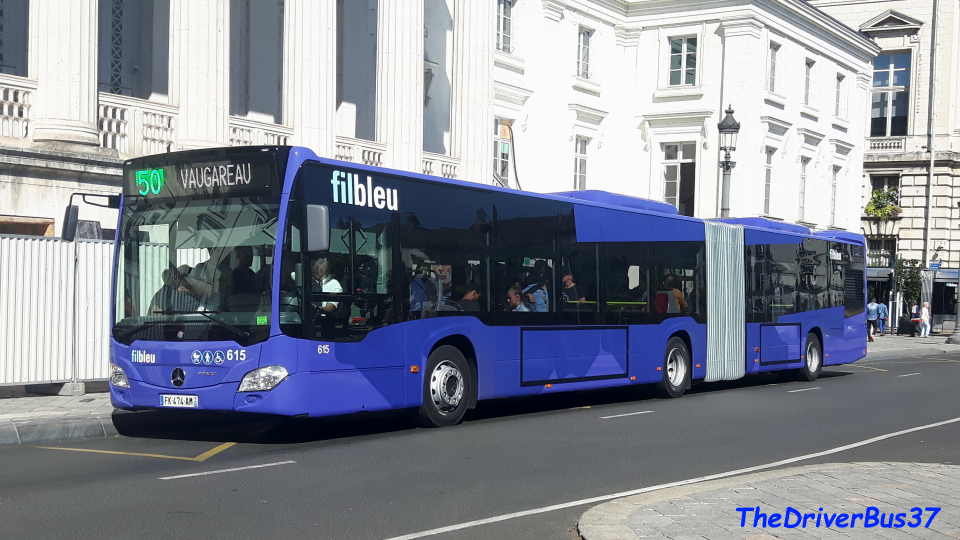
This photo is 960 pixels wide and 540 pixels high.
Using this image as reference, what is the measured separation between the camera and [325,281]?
11.8 m

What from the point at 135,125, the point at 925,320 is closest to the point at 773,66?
the point at 925,320

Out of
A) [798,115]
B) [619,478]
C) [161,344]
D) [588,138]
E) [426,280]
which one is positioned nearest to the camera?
[619,478]

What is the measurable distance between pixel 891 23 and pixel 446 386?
49393mm

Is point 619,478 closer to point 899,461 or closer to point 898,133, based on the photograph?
point 899,461

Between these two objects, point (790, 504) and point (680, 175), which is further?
point (680, 175)

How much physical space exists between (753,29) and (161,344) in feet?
105

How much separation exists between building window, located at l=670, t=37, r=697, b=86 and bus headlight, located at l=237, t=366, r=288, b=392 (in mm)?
31947

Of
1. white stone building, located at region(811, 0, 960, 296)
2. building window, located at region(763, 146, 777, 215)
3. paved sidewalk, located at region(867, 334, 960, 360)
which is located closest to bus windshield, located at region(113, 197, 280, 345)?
paved sidewalk, located at region(867, 334, 960, 360)

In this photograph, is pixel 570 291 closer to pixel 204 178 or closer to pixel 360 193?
pixel 360 193

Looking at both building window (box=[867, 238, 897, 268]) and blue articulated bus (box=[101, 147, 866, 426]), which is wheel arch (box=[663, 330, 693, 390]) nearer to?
blue articulated bus (box=[101, 147, 866, 426])

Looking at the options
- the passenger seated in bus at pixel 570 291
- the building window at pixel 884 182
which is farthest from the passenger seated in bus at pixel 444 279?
the building window at pixel 884 182

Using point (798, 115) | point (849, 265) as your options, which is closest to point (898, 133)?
point (798, 115)

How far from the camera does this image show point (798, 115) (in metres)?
43.9

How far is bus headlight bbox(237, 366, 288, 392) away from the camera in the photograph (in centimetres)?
1136
